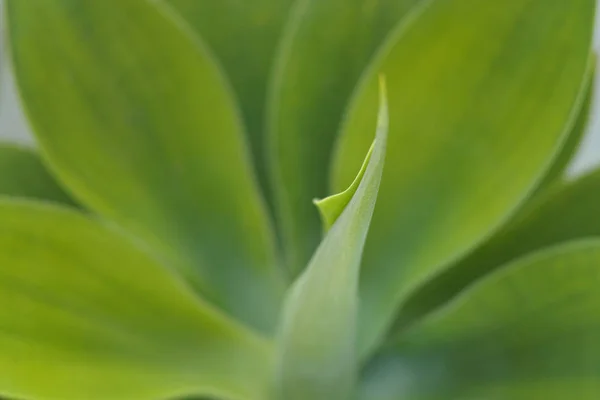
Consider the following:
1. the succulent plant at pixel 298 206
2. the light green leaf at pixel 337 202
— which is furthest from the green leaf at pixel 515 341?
the light green leaf at pixel 337 202

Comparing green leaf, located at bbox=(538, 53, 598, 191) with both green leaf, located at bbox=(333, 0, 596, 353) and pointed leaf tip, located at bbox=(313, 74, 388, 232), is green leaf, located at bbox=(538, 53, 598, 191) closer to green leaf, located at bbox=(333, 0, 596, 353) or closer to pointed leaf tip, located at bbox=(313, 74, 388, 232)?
green leaf, located at bbox=(333, 0, 596, 353)

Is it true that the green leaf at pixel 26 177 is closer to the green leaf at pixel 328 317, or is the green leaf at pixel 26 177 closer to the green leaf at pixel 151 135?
the green leaf at pixel 151 135

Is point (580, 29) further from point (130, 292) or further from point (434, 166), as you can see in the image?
point (130, 292)

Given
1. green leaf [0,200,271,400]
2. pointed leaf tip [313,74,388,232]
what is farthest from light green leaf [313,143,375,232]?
green leaf [0,200,271,400]

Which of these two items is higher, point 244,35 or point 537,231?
point 244,35

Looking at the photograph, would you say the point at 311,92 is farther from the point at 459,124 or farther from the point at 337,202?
the point at 337,202

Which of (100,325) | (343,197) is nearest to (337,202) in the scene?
(343,197)
